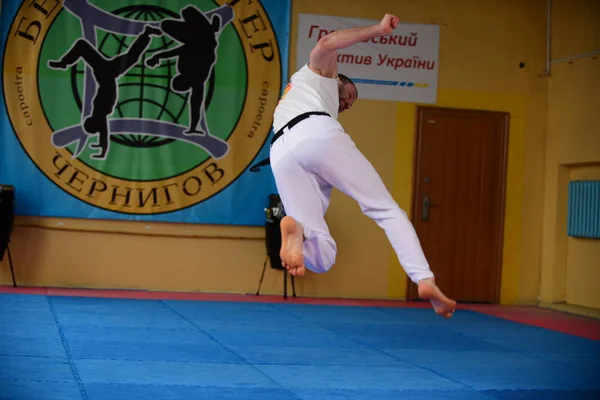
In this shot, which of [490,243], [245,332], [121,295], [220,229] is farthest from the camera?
[490,243]

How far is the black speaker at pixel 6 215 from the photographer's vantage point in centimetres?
845

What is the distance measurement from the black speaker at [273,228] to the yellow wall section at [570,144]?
3593mm

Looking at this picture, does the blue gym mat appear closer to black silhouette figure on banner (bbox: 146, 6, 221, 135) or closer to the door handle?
the door handle

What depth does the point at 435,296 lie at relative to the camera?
397 cm

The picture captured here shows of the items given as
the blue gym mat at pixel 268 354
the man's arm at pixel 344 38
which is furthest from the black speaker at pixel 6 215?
the man's arm at pixel 344 38

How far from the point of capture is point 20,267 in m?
9.02

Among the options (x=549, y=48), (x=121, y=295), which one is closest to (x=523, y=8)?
(x=549, y=48)

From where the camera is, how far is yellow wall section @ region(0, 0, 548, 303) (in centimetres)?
920

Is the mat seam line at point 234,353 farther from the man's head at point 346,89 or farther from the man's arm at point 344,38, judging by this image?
the man's arm at point 344,38

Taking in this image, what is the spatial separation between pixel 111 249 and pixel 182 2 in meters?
2.91

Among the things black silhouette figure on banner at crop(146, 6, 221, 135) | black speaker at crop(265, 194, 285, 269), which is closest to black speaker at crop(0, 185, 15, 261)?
black silhouette figure on banner at crop(146, 6, 221, 135)

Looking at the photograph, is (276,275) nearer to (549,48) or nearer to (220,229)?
(220,229)

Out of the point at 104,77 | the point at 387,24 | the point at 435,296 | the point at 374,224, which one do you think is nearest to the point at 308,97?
the point at 387,24

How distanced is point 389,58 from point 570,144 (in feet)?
7.94
